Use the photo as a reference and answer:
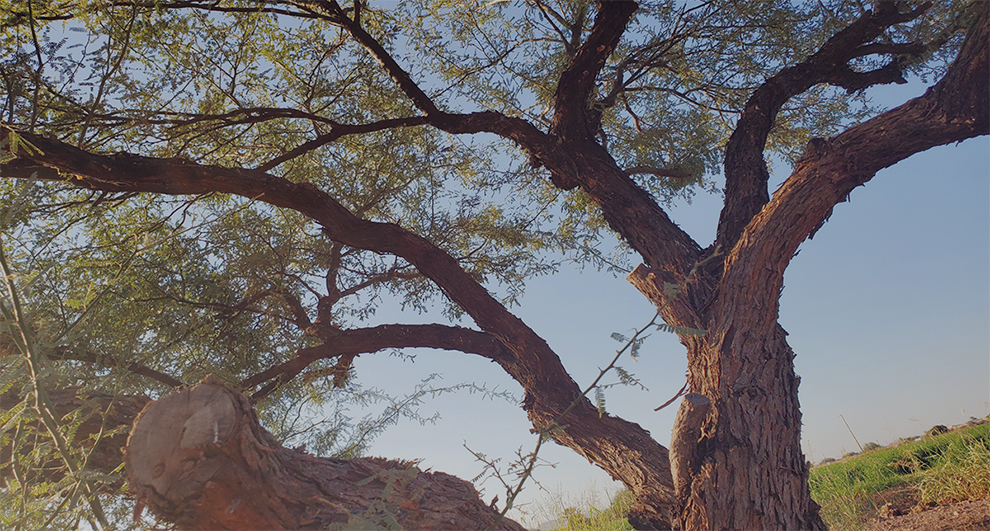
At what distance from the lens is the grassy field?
16.4 ft

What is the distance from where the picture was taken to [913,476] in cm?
577

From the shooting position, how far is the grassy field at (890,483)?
5.00 metres

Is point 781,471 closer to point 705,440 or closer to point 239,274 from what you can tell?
point 705,440

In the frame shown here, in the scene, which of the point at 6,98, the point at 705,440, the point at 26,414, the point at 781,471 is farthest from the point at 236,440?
the point at 6,98

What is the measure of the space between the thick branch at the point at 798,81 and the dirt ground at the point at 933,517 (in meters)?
2.64

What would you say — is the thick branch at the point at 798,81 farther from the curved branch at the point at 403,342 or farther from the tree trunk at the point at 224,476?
the tree trunk at the point at 224,476

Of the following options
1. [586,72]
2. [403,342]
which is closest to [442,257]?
[403,342]

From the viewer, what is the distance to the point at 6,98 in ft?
11.8

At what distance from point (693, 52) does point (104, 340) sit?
4.99 metres

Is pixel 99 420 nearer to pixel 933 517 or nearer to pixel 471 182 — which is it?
pixel 471 182

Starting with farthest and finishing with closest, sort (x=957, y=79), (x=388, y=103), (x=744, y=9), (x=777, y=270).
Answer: (x=388, y=103) < (x=744, y=9) < (x=777, y=270) < (x=957, y=79)

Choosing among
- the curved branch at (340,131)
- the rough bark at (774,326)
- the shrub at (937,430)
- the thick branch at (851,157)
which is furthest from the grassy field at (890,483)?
the curved branch at (340,131)

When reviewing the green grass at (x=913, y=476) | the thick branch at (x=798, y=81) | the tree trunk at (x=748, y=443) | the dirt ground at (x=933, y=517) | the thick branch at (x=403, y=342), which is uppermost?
the thick branch at (x=798, y=81)

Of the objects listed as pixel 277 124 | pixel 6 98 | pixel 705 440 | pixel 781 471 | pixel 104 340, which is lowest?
pixel 781 471
